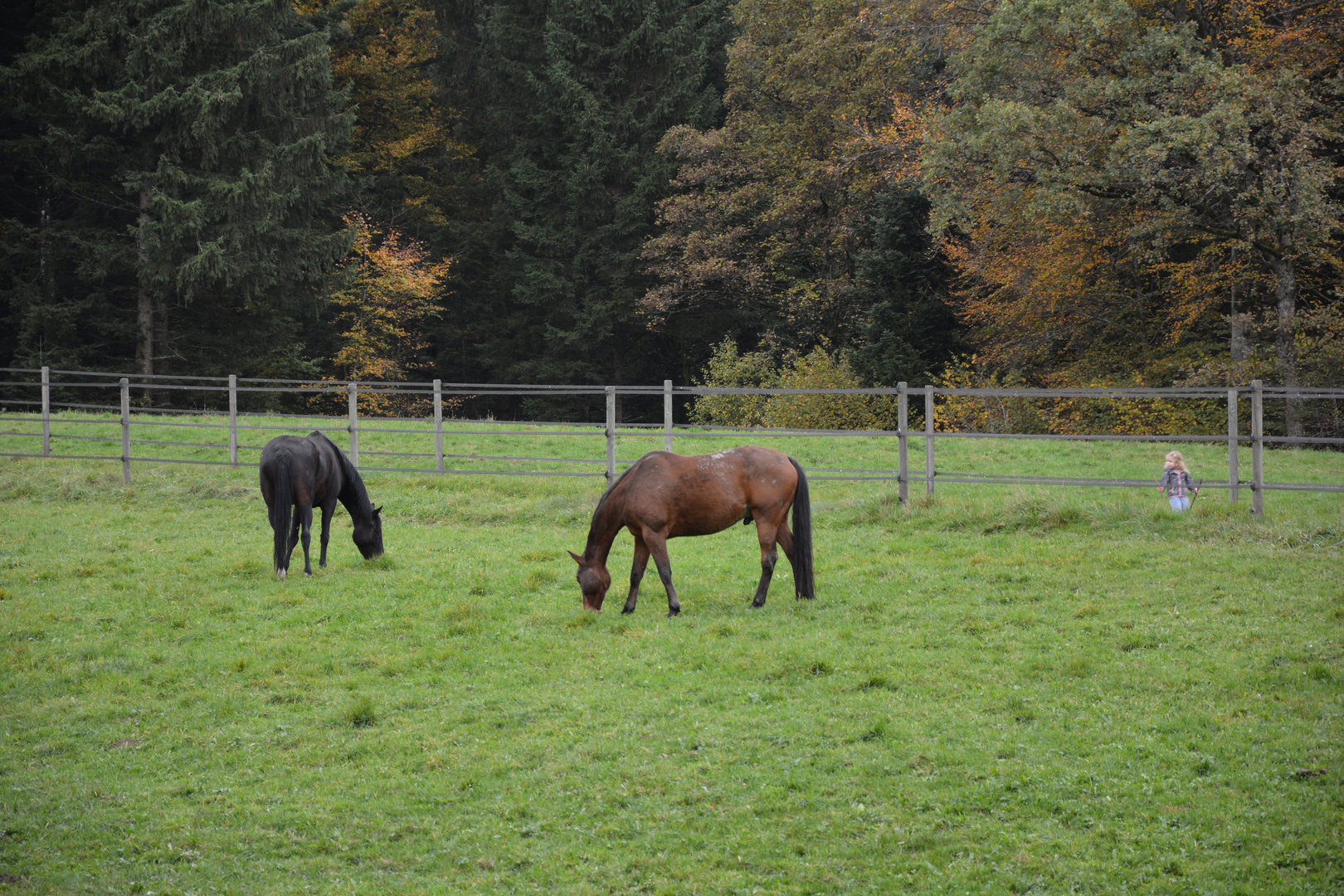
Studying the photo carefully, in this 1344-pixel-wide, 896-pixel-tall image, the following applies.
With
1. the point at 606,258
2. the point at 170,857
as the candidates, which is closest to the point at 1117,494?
the point at 170,857

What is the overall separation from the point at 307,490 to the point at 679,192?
83.8 feet

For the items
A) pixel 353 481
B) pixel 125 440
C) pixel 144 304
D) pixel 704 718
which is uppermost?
pixel 144 304

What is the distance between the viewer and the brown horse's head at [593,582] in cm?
868

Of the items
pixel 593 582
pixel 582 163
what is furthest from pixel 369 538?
pixel 582 163

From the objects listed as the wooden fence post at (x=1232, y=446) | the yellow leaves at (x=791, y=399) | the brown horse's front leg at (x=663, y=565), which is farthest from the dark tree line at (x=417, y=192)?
the brown horse's front leg at (x=663, y=565)

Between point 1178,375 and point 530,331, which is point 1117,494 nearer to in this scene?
point 1178,375

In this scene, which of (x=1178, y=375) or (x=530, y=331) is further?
(x=530, y=331)

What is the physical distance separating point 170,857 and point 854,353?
909 inches

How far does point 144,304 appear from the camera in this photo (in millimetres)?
28625

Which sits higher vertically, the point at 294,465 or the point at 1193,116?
the point at 1193,116

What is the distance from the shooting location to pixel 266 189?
2811cm

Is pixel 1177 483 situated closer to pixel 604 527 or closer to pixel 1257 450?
pixel 1257 450

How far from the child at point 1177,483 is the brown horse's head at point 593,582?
6.93 meters

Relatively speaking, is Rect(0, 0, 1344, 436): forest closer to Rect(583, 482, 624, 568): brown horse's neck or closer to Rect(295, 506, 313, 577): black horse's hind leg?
Rect(583, 482, 624, 568): brown horse's neck
